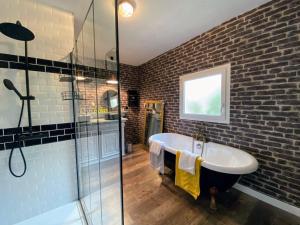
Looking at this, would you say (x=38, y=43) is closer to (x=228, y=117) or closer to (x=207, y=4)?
(x=207, y=4)

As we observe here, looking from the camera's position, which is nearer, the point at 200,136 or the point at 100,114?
the point at 100,114

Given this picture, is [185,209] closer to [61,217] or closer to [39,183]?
[61,217]

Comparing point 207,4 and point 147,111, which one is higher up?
point 207,4

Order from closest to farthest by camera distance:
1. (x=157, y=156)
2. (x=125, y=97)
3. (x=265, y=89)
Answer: (x=265, y=89) < (x=157, y=156) < (x=125, y=97)

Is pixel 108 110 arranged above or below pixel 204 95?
below

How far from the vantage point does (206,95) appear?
275cm

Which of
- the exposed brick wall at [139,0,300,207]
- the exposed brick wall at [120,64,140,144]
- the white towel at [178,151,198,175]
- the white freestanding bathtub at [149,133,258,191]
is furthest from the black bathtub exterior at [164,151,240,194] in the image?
the exposed brick wall at [120,64,140,144]

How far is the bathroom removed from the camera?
1.38 meters

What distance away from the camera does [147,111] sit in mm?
4270

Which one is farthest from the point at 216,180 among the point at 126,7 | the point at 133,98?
the point at 133,98

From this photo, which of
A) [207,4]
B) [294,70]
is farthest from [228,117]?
[207,4]

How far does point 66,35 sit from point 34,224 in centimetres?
236

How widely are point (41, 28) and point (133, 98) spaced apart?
117 inches

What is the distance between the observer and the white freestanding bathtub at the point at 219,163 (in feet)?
5.29
